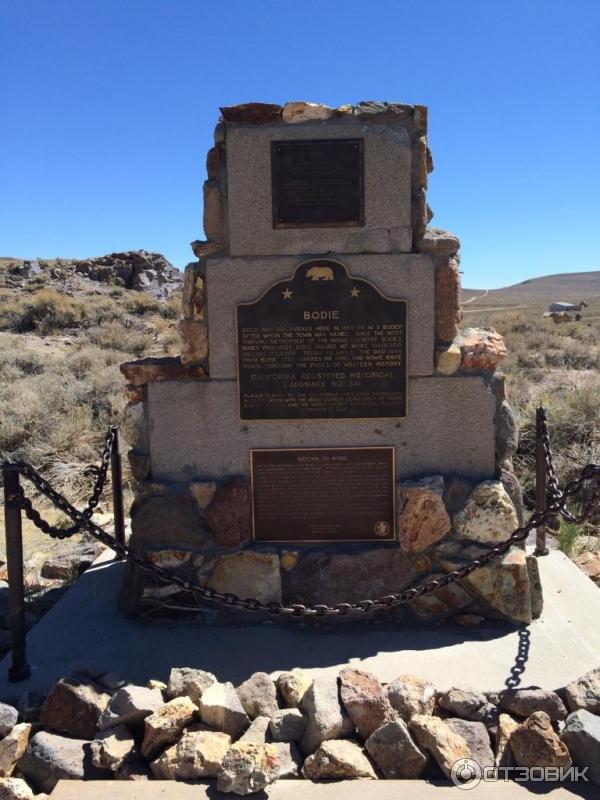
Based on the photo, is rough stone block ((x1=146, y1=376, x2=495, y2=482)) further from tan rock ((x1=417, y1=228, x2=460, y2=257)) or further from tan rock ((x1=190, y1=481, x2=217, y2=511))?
tan rock ((x1=417, y1=228, x2=460, y2=257))

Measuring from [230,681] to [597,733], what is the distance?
173cm

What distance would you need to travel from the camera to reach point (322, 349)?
4020mm

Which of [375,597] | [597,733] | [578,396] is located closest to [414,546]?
[375,597]

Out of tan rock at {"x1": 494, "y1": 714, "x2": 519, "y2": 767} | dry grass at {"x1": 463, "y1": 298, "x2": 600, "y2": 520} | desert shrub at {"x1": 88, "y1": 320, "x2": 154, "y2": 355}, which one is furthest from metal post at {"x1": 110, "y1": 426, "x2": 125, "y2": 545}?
desert shrub at {"x1": 88, "y1": 320, "x2": 154, "y2": 355}

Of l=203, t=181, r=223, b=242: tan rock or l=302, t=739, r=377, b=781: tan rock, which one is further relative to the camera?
l=203, t=181, r=223, b=242: tan rock

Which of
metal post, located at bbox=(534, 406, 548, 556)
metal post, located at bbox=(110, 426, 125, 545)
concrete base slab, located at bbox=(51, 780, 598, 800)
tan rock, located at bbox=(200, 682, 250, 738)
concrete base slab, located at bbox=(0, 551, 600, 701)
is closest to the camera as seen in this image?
concrete base slab, located at bbox=(51, 780, 598, 800)

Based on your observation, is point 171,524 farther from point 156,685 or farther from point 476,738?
point 476,738

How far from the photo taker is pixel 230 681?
3432mm

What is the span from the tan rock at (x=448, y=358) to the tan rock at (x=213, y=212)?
1510mm

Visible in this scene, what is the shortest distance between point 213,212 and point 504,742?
3.17 m

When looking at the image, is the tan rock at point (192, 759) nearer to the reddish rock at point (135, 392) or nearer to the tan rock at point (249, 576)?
the tan rock at point (249, 576)

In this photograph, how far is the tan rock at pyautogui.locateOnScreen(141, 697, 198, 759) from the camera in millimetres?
2867

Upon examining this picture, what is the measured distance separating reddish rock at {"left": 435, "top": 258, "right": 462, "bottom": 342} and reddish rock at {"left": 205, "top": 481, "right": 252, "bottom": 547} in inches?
60.5

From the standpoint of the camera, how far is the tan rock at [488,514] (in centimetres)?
399
